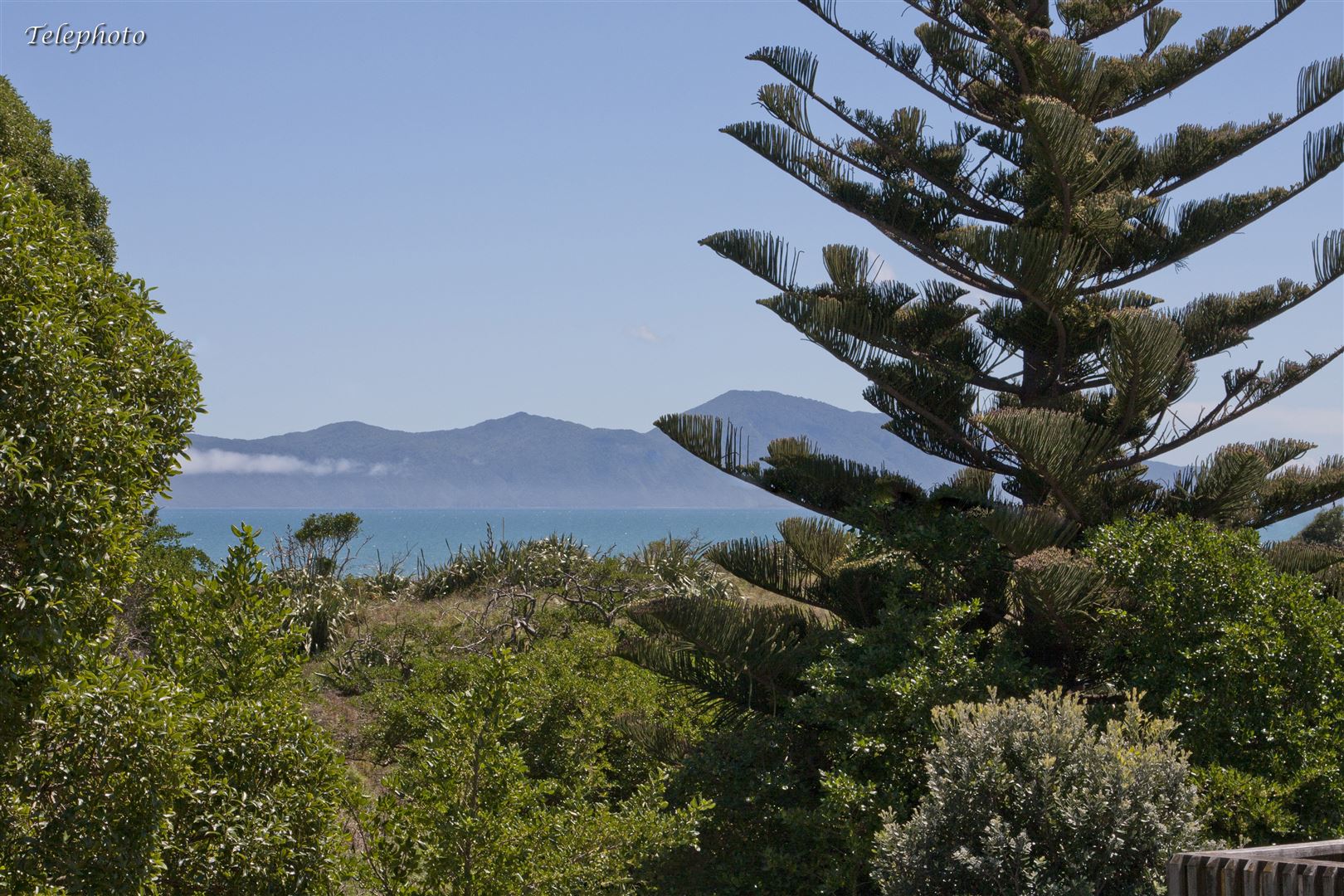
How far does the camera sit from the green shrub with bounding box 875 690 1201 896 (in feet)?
14.2

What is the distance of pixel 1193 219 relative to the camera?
745 centimetres

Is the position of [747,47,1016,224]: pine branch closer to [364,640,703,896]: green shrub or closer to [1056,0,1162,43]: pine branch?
[1056,0,1162,43]: pine branch

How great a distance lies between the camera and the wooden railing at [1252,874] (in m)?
3.21

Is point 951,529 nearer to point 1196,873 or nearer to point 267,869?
point 1196,873

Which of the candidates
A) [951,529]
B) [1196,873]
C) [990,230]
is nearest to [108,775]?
[1196,873]

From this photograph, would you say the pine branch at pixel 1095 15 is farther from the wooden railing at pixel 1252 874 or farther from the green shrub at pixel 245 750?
the green shrub at pixel 245 750

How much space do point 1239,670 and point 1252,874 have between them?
7.27ft

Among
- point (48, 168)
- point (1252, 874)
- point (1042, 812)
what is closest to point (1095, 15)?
point (1042, 812)

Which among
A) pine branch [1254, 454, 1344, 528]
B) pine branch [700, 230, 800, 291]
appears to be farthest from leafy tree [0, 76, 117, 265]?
pine branch [1254, 454, 1344, 528]

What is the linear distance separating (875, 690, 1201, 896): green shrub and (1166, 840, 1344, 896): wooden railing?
2.71 feet

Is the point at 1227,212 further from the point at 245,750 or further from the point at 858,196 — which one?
the point at 245,750

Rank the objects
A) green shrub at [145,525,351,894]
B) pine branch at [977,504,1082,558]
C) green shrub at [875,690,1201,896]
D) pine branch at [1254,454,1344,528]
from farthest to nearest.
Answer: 1. pine branch at [1254,454,1344,528]
2. pine branch at [977,504,1082,558]
3. green shrub at [875,690,1201,896]
4. green shrub at [145,525,351,894]

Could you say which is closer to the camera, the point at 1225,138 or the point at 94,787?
the point at 94,787

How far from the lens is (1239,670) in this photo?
5.27 meters
